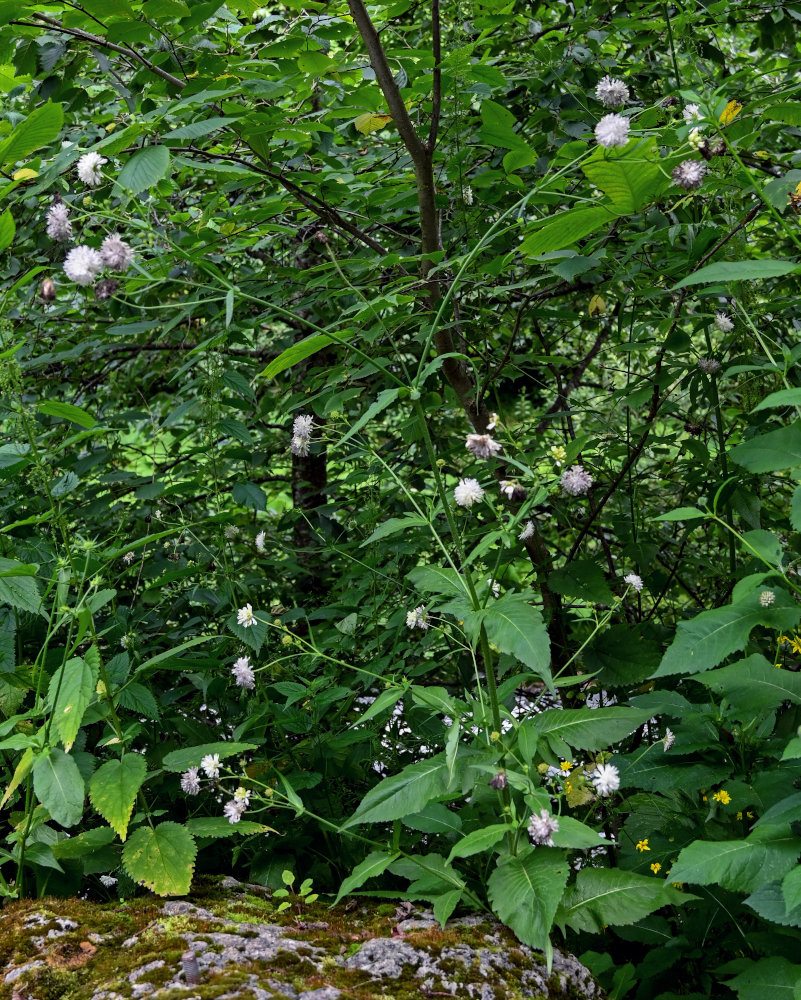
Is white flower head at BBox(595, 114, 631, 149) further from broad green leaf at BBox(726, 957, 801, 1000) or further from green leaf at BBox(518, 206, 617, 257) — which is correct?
broad green leaf at BBox(726, 957, 801, 1000)

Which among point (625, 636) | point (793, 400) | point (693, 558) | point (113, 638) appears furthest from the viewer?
point (693, 558)

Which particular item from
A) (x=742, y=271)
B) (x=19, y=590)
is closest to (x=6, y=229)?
(x=19, y=590)

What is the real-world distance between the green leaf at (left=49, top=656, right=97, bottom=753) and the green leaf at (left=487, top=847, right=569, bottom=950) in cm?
86

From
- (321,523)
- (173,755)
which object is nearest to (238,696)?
(173,755)

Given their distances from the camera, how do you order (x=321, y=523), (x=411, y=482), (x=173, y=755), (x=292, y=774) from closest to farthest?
(x=173, y=755) → (x=292, y=774) → (x=321, y=523) → (x=411, y=482)

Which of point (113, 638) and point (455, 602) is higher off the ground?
point (455, 602)

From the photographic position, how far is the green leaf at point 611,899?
146cm

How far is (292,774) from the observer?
2029mm

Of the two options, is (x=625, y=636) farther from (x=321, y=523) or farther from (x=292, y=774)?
(x=321, y=523)

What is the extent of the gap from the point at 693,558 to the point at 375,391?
131 cm

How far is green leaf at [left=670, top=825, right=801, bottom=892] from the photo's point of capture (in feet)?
4.63

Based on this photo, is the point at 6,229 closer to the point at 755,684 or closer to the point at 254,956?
the point at 254,956

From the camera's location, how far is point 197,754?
1842 millimetres

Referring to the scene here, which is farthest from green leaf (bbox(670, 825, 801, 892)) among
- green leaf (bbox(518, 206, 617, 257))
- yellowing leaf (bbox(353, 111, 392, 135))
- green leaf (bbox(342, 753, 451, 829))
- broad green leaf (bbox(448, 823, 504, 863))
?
yellowing leaf (bbox(353, 111, 392, 135))
